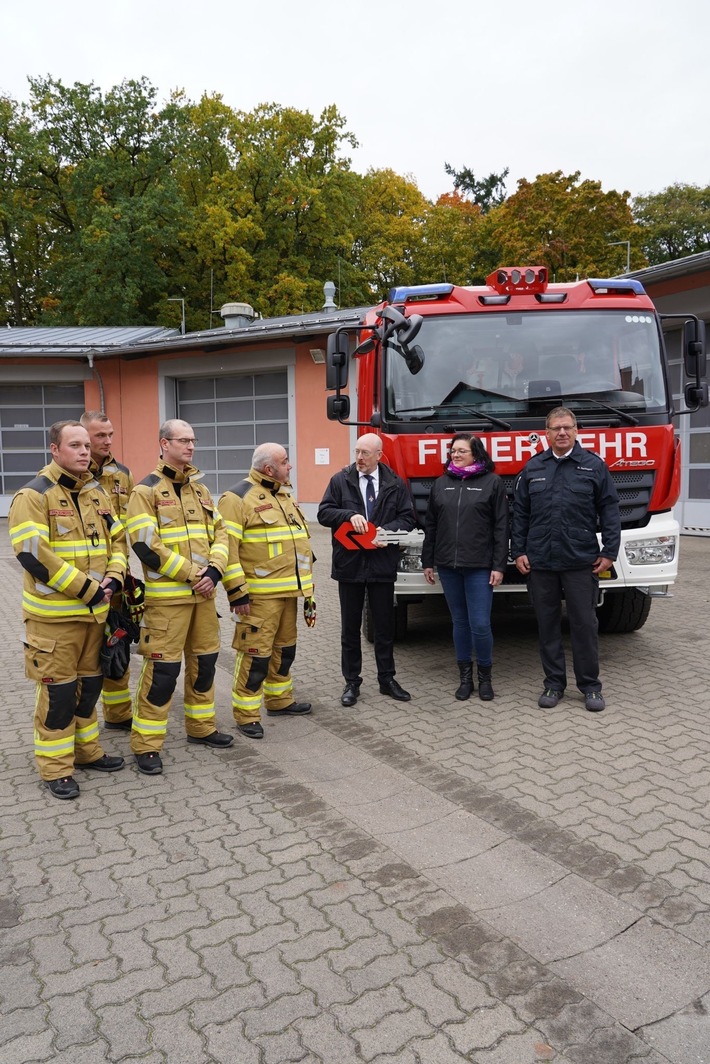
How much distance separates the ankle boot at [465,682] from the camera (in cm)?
563

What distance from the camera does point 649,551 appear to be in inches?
232

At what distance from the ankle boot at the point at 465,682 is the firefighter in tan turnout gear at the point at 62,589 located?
8.14 ft

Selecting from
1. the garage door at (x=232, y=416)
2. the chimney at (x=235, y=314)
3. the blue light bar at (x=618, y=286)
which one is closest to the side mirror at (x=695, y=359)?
the blue light bar at (x=618, y=286)

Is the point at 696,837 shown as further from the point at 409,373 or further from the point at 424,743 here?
the point at 409,373

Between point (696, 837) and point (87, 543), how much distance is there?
127 inches

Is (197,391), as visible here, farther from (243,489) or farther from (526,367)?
(243,489)

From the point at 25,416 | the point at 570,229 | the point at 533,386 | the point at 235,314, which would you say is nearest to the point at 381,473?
the point at 533,386

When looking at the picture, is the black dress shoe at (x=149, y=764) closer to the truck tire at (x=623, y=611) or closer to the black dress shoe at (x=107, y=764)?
the black dress shoe at (x=107, y=764)

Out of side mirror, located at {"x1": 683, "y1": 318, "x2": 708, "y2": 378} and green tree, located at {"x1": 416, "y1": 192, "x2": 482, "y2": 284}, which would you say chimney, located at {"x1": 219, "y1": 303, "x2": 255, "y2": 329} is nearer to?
green tree, located at {"x1": 416, "y1": 192, "x2": 482, "y2": 284}

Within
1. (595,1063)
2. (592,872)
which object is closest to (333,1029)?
(595,1063)

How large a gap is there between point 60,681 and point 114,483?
1514 millimetres

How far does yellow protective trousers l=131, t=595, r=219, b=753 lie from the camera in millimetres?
4414

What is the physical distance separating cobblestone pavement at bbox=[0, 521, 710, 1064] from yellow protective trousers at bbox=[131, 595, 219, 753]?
27 centimetres

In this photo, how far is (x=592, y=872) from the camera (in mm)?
3322
